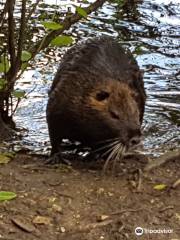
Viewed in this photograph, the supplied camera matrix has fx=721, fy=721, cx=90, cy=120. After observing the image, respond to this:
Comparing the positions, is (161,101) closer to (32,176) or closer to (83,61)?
(83,61)

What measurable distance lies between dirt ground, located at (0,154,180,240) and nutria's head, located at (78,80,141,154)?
0.27 metres

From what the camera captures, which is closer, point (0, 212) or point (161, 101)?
point (0, 212)

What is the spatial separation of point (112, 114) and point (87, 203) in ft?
2.88

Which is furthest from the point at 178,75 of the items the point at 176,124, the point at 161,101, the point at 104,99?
the point at 104,99

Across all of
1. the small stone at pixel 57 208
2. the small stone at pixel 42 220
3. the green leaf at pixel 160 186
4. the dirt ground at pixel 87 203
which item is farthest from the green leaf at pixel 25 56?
the small stone at pixel 42 220

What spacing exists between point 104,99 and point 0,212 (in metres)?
1.37

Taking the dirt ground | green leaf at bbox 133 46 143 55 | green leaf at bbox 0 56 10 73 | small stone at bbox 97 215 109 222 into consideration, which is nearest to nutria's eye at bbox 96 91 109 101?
the dirt ground

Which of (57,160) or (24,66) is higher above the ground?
(24,66)

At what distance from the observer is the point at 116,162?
18.0 feet

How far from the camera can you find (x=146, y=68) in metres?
8.14

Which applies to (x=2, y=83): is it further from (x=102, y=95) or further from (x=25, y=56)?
(x=102, y=95)

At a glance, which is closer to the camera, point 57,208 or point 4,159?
point 57,208

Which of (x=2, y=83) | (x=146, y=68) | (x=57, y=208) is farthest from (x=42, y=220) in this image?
(x=146, y=68)

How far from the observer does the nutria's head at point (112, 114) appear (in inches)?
197
